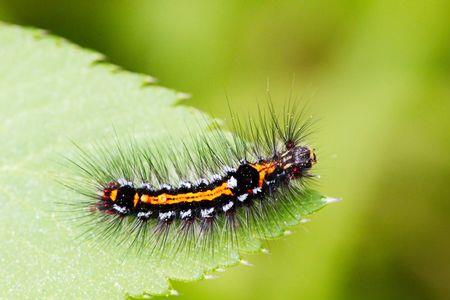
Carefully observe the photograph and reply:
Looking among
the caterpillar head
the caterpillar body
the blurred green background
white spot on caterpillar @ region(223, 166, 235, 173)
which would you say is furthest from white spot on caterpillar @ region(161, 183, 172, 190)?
the blurred green background

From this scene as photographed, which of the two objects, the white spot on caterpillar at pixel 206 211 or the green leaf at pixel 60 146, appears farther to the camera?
the white spot on caterpillar at pixel 206 211

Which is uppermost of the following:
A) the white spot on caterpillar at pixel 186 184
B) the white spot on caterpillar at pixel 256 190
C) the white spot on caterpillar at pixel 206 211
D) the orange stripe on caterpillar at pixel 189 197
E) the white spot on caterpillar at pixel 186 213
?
the white spot on caterpillar at pixel 186 184

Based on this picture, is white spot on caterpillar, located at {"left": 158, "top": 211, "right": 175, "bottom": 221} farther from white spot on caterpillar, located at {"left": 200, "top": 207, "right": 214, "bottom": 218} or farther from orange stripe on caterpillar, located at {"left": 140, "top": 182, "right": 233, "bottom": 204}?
white spot on caterpillar, located at {"left": 200, "top": 207, "right": 214, "bottom": 218}

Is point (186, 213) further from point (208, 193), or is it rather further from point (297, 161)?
point (297, 161)

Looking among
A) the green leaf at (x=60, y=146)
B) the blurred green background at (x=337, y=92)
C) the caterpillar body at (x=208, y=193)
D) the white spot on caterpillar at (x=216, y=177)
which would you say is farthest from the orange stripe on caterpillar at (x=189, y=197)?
the blurred green background at (x=337, y=92)

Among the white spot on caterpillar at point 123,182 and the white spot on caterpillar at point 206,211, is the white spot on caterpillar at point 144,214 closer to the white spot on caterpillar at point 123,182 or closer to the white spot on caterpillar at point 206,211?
the white spot on caterpillar at point 123,182

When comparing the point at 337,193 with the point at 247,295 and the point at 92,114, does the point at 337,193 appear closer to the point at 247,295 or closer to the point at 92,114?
the point at 247,295

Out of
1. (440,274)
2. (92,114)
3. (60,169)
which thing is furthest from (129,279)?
(440,274)
